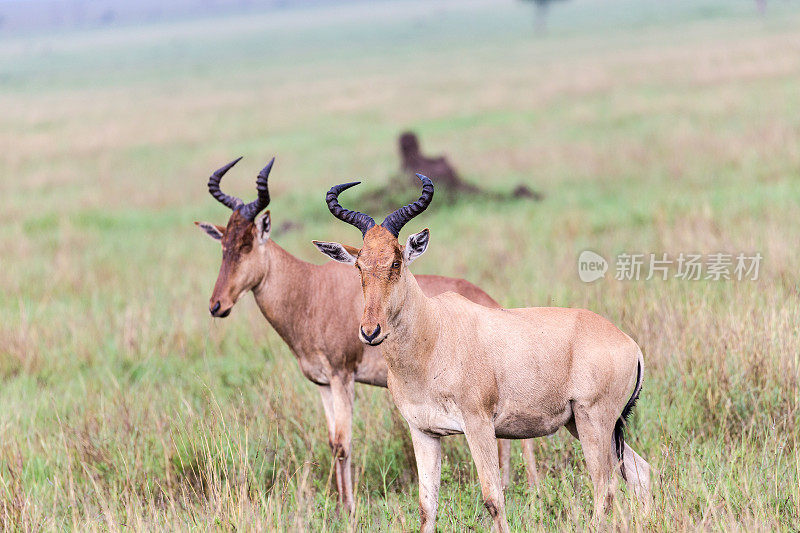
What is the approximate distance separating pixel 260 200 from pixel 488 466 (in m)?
2.77

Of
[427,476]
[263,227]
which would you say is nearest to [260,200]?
[263,227]

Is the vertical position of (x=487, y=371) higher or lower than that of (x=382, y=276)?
lower

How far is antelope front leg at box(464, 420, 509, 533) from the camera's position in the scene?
4.55m

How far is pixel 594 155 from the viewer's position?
20156 millimetres

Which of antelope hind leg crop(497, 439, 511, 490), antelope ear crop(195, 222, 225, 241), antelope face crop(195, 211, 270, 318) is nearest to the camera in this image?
antelope hind leg crop(497, 439, 511, 490)

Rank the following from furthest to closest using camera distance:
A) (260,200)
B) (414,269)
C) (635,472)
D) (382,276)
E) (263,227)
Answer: (414,269), (263,227), (260,200), (635,472), (382,276)

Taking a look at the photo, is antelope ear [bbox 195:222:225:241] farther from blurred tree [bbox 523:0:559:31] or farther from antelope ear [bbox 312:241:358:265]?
blurred tree [bbox 523:0:559:31]

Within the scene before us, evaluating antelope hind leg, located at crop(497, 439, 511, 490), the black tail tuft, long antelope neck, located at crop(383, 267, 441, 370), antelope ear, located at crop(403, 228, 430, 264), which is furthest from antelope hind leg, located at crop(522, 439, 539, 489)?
antelope ear, located at crop(403, 228, 430, 264)

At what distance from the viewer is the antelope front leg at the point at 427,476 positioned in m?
4.76

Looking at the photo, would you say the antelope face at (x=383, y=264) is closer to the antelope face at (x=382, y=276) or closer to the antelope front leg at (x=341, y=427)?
the antelope face at (x=382, y=276)

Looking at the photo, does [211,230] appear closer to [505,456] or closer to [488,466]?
[505,456]

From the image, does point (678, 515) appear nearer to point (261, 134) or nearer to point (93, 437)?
point (93, 437)

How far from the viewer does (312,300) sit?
21.8 feet

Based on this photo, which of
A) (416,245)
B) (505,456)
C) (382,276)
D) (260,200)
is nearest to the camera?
(382,276)
